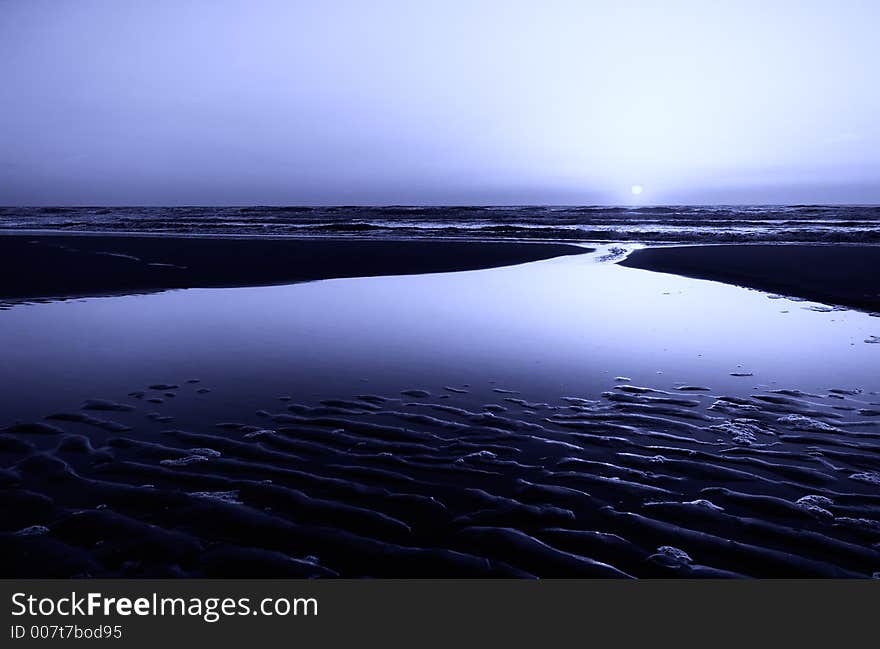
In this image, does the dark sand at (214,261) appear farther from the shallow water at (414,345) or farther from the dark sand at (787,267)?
the dark sand at (787,267)

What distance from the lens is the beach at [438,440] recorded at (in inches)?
141

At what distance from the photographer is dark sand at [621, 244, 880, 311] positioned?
13520 mm

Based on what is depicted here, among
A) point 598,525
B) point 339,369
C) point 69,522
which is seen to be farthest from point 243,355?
point 598,525

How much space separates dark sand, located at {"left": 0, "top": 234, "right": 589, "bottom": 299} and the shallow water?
2310 mm

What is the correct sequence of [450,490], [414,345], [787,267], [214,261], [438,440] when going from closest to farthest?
[450,490]
[438,440]
[414,345]
[787,267]
[214,261]

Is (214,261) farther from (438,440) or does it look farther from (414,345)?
(438,440)

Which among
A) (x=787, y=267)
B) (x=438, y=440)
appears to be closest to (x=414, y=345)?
(x=438, y=440)

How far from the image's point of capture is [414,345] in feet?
29.4

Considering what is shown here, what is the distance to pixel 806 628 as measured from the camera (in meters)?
3.05

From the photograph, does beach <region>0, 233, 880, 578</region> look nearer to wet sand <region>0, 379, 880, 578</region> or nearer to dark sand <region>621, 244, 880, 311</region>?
wet sand <region>0, 379, 880, 578</region>

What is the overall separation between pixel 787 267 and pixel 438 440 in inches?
650

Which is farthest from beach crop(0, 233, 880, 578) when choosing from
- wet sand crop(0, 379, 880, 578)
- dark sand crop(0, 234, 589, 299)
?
dark sand crop(0, 234, 589, 299)

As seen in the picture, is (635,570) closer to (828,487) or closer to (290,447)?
(828,487)

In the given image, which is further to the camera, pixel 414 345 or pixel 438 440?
pixel 414 345
